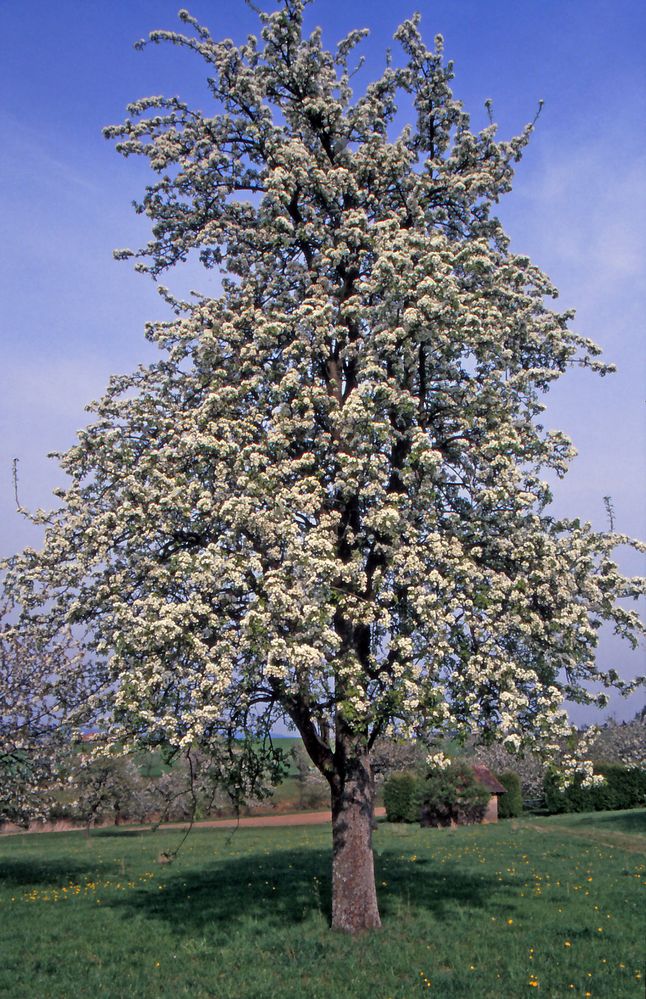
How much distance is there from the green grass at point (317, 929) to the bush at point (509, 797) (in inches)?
1134

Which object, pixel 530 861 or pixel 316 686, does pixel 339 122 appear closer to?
pixel 316 686

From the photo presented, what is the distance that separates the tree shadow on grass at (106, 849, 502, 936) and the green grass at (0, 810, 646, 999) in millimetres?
75

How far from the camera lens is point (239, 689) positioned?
1473cm

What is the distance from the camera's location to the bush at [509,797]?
59.6 meters

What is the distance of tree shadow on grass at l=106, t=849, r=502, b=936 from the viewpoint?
60.1ft

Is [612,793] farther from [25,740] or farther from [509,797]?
[25,740]

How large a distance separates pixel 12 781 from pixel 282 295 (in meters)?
Result: 18.0

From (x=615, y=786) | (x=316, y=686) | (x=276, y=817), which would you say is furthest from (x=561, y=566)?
(x=276, y=817)

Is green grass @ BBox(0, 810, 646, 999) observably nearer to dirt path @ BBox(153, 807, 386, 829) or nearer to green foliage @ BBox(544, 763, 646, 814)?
dirt path @ BBox(153, 807, 386, 829)

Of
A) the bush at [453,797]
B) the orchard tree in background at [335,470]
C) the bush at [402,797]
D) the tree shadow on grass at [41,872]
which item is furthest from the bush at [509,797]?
the orchard tree in background at [335,470]

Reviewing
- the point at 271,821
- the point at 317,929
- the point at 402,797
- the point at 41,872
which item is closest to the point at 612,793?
the point at 402,797

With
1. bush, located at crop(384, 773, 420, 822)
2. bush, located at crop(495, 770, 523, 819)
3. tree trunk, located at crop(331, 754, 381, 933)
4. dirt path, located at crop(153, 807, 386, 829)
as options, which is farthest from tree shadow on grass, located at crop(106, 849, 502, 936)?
bush, located at crop(495, 770, 523, 819)

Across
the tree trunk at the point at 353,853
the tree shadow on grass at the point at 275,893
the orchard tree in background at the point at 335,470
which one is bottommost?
the tree shadow on grass at the point at 275,893

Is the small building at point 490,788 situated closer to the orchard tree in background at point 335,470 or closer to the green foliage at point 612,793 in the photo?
the green foliage at point 612,793
